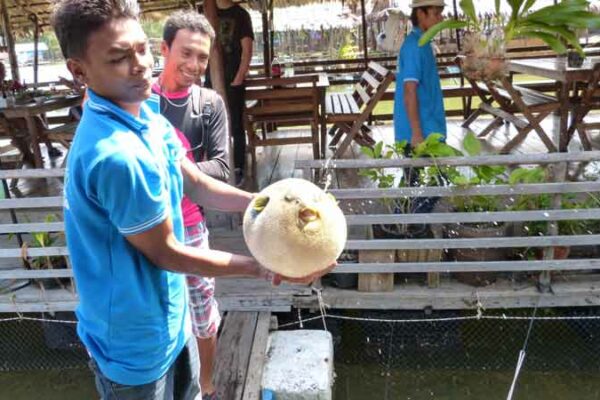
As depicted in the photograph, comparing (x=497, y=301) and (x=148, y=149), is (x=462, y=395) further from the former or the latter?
(x=148, y=149)

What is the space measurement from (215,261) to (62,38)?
565 mm

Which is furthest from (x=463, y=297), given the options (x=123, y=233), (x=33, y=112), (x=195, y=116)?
(x=33, y=112)

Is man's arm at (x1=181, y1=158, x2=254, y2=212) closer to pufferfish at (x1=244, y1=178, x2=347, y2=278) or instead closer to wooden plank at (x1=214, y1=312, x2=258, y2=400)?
pufferfish at (x1=244, y1=178, x2=347, y2=278)

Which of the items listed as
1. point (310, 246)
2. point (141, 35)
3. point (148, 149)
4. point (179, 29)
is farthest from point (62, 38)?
point (179, 29)

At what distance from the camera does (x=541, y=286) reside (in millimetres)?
2879

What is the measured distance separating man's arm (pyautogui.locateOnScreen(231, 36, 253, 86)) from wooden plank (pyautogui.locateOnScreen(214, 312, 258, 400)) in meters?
2.17

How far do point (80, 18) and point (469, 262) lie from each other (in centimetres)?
232

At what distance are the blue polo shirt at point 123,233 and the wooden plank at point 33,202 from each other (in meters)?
1.69

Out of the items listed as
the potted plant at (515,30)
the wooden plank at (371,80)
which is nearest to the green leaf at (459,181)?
the potted plant at (515,30)

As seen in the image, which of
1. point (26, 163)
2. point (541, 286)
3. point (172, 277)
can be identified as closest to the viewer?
point (172, 277)

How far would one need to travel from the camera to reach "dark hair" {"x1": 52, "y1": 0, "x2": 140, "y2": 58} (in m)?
1.00

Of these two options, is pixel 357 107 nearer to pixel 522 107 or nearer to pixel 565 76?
pixel 522 107

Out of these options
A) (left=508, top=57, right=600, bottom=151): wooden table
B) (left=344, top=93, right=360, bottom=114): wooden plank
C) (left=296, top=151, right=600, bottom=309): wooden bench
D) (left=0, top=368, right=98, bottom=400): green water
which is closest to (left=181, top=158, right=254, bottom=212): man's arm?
(left=296, top=151, right=600, bottom=309): wooden bench

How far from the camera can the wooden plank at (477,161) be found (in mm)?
2529
